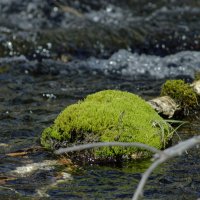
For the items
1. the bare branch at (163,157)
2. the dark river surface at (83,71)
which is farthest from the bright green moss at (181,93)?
the bare branch at (163,157)

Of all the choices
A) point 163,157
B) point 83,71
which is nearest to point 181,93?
point 83,71

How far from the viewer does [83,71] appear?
936 cm

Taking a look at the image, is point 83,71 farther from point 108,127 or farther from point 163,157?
point 163,157

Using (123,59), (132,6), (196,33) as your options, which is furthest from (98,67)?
(132,6)

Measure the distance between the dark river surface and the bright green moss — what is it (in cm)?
18

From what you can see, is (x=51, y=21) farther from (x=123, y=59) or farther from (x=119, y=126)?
(x=119, y=126)

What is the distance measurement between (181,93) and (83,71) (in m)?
3.11

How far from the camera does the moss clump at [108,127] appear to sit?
5.12 metres

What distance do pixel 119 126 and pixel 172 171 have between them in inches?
25.0

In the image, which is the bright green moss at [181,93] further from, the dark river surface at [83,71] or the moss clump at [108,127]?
the moss clump at [108,127]

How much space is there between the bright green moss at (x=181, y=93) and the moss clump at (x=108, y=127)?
37.1 inches

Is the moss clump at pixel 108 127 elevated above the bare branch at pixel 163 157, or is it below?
below

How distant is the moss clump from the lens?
16.8 feet

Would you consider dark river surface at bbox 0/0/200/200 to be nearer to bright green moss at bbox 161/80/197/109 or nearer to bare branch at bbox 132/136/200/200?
bright green moss at bbox 161/80/197/109
